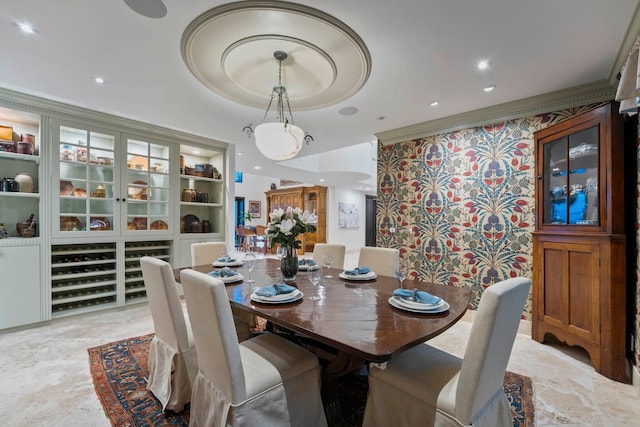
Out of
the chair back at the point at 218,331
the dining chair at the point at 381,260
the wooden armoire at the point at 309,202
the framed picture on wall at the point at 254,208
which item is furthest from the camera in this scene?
the framed picture on wall at the point at 254,208

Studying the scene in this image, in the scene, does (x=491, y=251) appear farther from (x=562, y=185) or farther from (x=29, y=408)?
(x=29, y=408)

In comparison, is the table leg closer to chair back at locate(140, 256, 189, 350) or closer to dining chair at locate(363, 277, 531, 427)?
dining chair at locate(363, 277, 531, 427)

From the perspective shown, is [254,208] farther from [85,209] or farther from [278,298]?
[278,298]

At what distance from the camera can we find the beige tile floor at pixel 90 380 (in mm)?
1708

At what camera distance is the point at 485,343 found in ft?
3.39

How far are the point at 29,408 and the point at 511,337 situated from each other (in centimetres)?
274

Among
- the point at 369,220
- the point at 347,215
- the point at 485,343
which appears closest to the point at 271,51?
the point at 485,343

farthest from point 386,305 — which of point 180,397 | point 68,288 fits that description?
point 68,288

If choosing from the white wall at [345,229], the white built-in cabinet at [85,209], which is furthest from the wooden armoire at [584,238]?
the white wall at [345,229]

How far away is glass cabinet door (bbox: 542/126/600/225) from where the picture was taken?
7.69ft

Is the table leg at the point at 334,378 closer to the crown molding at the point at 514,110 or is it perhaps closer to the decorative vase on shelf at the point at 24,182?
the crown molding at the point at 514,110

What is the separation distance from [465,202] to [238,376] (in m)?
3.13

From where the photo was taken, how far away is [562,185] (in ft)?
8.54

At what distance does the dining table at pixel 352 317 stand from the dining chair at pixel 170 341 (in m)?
0.34
